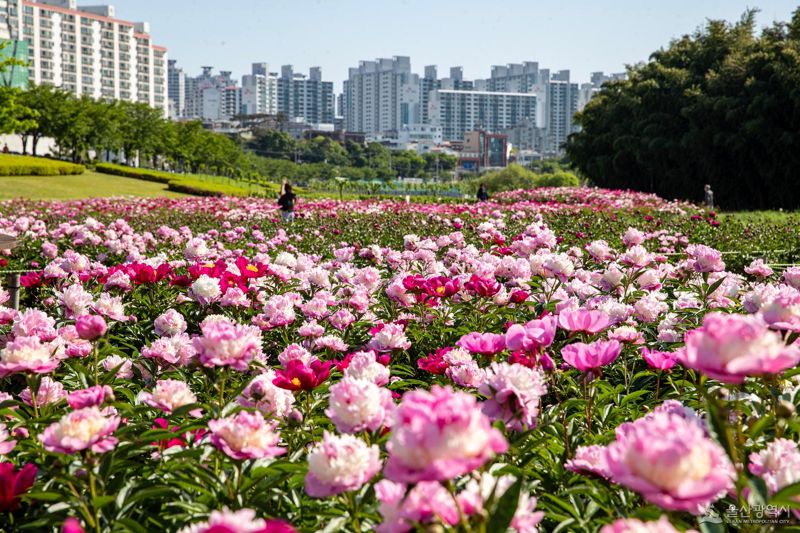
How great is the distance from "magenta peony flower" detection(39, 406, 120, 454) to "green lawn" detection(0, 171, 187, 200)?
25.1 m

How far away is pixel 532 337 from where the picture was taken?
1664mm

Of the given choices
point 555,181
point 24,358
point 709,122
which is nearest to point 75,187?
point 709,122

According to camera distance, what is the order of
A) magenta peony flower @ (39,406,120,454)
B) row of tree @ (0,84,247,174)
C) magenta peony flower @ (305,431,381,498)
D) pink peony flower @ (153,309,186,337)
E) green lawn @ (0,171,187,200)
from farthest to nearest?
row of tree @ (0,84,247,174) < green lawn @ (0,171,187,200) < pink peony flower @ (153,309,186,337) < magenta peony flower @ (39,406,120,454) < magenta peony flower @ (305,431,381,498)

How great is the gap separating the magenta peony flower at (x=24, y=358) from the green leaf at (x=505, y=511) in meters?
1.06

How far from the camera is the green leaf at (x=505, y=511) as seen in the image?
99 cm

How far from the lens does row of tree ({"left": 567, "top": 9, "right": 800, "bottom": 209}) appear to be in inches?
909

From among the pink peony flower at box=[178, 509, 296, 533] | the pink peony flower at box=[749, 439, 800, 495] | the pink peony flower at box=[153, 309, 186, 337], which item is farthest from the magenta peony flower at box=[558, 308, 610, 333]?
the pink peony flower at box=[153, 309, 186, 337]

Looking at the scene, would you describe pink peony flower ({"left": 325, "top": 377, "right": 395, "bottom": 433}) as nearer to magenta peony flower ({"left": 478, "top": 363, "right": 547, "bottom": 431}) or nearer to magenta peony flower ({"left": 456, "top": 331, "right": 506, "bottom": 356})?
magenta peony flower ({"left": 478, "top": 363, "right": 547, "bottom": 431})

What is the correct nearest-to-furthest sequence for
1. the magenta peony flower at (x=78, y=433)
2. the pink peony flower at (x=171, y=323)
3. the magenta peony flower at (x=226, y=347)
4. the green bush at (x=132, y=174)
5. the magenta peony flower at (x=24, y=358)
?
1. the magenta peony flower at (x=78, y=433)
2. the magenta peony flower at (x=226, y=347)
3. the magenta peony flower at (x=24, y=358)
4. the pink peony flower at (x=171, y=323)
5. the green bush at (x=132, y=174)

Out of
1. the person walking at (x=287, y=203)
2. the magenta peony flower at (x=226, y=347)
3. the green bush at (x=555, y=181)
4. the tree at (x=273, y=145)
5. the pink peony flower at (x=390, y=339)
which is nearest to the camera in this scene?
the magenta peony flower at (x=226, y=347)

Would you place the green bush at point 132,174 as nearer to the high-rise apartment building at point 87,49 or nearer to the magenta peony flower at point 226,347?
the magenta peony flower at point 226,347

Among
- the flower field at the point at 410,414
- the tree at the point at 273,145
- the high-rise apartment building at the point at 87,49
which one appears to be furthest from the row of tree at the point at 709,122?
the tree at the point at 273,145

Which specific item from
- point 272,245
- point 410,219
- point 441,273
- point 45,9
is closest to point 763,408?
point 441,273

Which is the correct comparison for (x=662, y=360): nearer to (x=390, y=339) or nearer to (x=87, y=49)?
(x=390, y=339)
